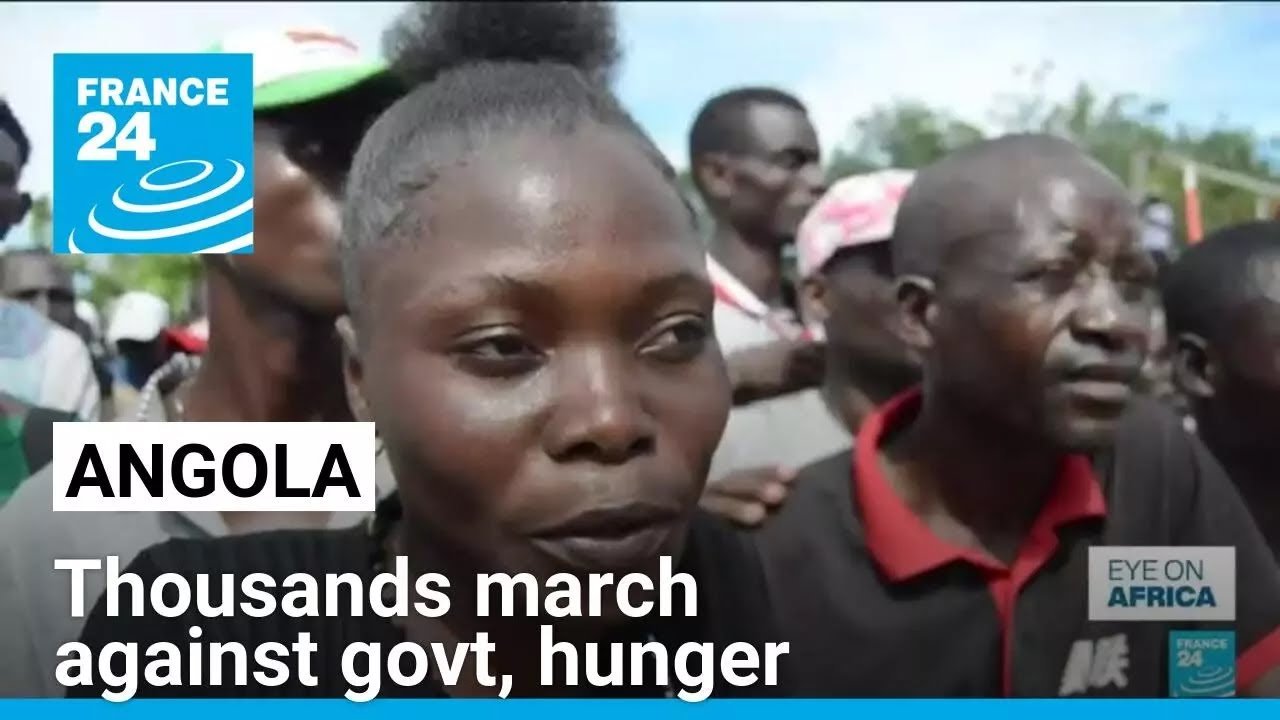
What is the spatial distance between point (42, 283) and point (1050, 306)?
3.19ft

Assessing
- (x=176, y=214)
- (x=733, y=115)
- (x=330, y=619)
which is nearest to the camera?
(x=330, y=619)

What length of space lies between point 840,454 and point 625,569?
37cm

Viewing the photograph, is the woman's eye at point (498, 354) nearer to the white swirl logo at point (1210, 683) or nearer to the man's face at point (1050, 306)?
the man's face at point (1050, 306)

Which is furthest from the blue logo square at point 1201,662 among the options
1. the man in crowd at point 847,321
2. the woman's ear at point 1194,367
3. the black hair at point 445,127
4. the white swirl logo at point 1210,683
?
the black hair at point 445,127

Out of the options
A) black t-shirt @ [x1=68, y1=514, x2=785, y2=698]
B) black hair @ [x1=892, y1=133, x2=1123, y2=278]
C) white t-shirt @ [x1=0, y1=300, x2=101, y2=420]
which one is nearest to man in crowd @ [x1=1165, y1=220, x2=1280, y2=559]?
black hair @ [x1=892, y1=133, x2=1123, y2=278]

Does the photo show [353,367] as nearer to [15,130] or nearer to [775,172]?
[15,130]

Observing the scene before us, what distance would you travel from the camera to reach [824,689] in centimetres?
146

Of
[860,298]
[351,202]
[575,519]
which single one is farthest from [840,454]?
[351,202]

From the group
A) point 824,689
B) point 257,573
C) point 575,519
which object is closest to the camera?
point 575,519

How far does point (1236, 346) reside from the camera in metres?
1.58

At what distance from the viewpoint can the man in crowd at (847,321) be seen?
4.83 feet

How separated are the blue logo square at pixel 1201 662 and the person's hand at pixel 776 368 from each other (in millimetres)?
450

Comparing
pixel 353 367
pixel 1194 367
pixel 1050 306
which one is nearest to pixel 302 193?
pixel 353 367

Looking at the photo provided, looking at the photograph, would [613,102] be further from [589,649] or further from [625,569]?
[589,649]
